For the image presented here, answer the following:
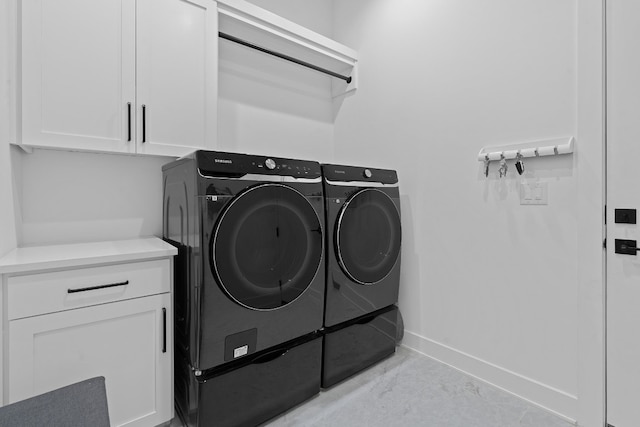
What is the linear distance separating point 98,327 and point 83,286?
0.18 meters

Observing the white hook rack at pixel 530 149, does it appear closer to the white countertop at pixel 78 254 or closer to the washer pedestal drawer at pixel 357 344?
the washer pedestal drawer at pixel 357 344

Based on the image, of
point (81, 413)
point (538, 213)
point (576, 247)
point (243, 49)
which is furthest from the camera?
point (243, 49)

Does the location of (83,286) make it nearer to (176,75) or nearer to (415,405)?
(176,75)

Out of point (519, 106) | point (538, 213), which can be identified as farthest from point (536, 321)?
point (519, 106)

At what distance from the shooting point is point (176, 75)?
5.74 feet

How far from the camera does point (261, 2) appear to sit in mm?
2451

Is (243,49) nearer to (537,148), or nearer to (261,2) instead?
(261,2)

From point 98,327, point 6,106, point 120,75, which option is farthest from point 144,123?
point 98,327

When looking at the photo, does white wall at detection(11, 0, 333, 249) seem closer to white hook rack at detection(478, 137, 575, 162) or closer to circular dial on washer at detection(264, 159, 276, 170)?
circular dial on washer at detection(264, 159, 276, 170)

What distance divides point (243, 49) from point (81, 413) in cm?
227

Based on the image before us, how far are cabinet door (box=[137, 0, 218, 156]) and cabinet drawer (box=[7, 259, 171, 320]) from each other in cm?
64

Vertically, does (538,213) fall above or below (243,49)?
below

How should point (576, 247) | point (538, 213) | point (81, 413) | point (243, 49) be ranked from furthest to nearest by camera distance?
point (243, 49) < point (538, 213) < point (576, 247) < point (81, 413)

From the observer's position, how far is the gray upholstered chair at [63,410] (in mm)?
793
